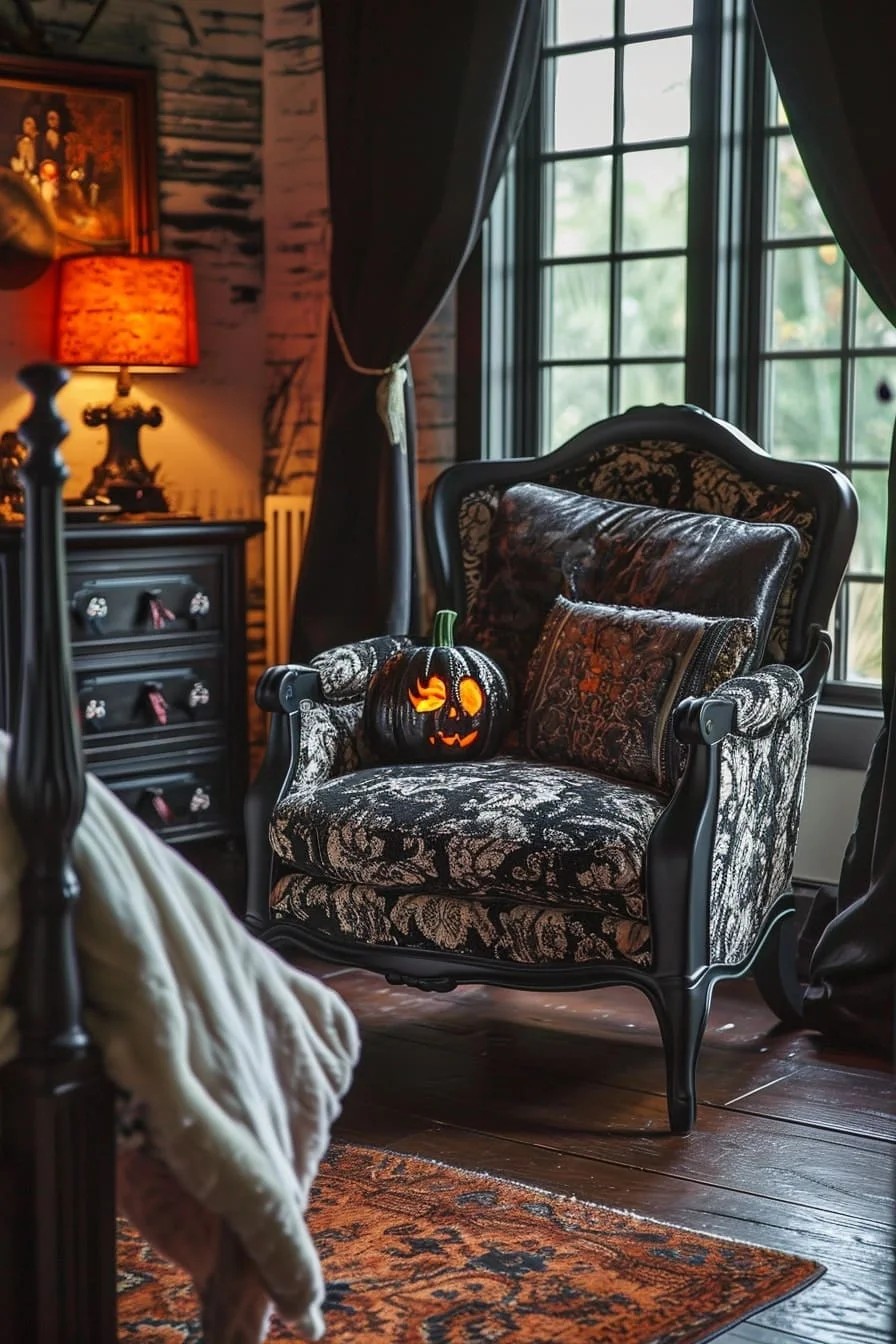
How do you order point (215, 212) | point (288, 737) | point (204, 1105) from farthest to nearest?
1. point (215, 212)
2. point (288, 737)
3. point (204, 1105)

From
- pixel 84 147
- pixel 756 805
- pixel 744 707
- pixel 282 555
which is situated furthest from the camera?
pixel 282 555

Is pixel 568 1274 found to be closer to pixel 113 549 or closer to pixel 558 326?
pixel 113 549

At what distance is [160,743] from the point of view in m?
4.43

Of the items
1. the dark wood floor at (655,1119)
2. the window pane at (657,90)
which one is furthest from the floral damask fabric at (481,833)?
the window pane at (657,90)

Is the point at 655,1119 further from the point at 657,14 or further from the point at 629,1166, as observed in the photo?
the point at 657,14

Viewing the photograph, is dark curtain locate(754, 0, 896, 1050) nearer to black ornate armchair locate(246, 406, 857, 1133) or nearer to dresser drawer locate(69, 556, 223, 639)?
black ornate armchair locate(246, 406, 857, 1133)

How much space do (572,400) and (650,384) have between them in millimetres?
248

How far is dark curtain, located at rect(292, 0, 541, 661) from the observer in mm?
4223

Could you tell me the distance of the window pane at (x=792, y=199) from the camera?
4070 mm

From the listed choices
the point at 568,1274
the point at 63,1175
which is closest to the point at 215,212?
the point at 568,1274

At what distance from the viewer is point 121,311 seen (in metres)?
4.39

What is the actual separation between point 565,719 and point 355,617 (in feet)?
3.30

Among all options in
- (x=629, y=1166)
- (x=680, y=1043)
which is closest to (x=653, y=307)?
(x=680, y=1043)

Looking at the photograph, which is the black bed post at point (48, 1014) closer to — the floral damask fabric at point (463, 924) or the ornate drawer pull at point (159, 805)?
the floral damask fabric at point (463, 924)
